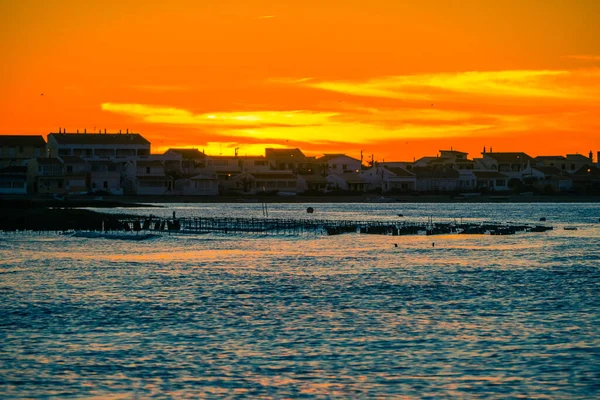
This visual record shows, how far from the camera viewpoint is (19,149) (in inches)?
5418

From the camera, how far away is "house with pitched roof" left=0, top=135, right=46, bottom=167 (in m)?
137

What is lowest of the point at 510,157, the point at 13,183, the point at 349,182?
the point at 13,183

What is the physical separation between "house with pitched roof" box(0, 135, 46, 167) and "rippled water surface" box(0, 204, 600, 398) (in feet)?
305

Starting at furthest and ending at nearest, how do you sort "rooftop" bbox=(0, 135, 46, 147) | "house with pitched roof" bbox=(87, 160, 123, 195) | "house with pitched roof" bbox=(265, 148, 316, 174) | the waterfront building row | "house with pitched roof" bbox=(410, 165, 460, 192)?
"house with pitched roof" bbox=(265, 148, 316, 174), "house with pitched roof" bbox=(410, 165, 460, 192), "rooftop" bbox=(0, 135, 46, 147), "house with pitched roof" bbox=(87, 160, 123, 195), the waterfront building row

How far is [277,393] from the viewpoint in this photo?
1870cm

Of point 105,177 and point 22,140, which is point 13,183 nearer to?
point 105,177

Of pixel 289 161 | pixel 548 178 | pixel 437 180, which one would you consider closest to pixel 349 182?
pixel 289 161

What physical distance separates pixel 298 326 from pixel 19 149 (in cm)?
12037

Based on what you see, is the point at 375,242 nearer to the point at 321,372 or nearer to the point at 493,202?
the point at 321,372

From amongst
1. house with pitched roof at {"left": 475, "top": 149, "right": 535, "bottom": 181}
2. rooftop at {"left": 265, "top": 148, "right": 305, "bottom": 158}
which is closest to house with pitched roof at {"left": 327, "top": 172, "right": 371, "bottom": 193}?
rooftop at {"left": 265, "top": 148, "right": 305, "bottom": 158}

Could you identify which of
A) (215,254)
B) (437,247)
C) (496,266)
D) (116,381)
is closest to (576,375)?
(116,381)

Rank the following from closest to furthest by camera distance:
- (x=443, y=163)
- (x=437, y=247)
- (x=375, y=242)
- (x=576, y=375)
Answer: (x=576, y=375) < (x=437, y=247) < (x=375, y=242) < (x=443, y=163)

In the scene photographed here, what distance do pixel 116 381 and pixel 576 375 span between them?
10.4 metres

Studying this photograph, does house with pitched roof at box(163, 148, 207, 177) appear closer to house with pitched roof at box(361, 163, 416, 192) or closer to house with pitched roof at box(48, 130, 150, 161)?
house with pitched roof at box(48, 130, 150, 161)
